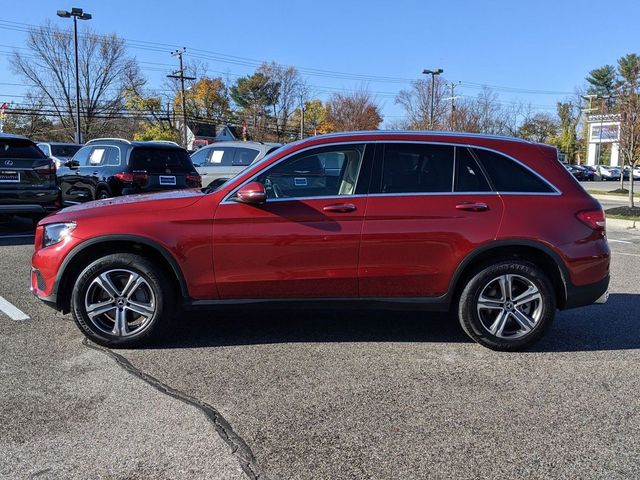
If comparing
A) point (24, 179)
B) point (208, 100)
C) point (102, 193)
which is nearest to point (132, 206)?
point (24, 179)

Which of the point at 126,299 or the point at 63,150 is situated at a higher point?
the point at 63,150

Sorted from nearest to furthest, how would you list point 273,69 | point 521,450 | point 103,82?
point 521,450 < point 103,82 < point 273,69

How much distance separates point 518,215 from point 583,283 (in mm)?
796

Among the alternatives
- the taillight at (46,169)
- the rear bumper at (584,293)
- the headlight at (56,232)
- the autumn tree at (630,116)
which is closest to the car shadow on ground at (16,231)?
the taillight at (46,169)

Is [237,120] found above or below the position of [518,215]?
above

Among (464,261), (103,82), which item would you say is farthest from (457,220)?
(103,82)

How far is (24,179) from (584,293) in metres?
9.20

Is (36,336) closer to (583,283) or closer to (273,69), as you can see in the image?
(583,283)

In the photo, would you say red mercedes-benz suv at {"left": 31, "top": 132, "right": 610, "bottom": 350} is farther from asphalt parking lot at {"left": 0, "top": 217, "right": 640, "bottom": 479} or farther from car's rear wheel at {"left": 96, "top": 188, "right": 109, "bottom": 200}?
car's rear wheel at {"left": 96, "top": 188, "right": 109, "bottom": 200}

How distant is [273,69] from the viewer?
73.3 m

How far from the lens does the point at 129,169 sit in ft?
34.8

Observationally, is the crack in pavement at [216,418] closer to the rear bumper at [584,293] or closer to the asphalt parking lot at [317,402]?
the asphalt parking lot at [317,402]

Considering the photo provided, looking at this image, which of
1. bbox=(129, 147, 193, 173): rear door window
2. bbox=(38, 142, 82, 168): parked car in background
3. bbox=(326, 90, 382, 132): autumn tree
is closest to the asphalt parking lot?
bbox=(129, 147, 193, 173): rear door window

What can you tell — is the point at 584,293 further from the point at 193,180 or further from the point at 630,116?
the point at 630,116
